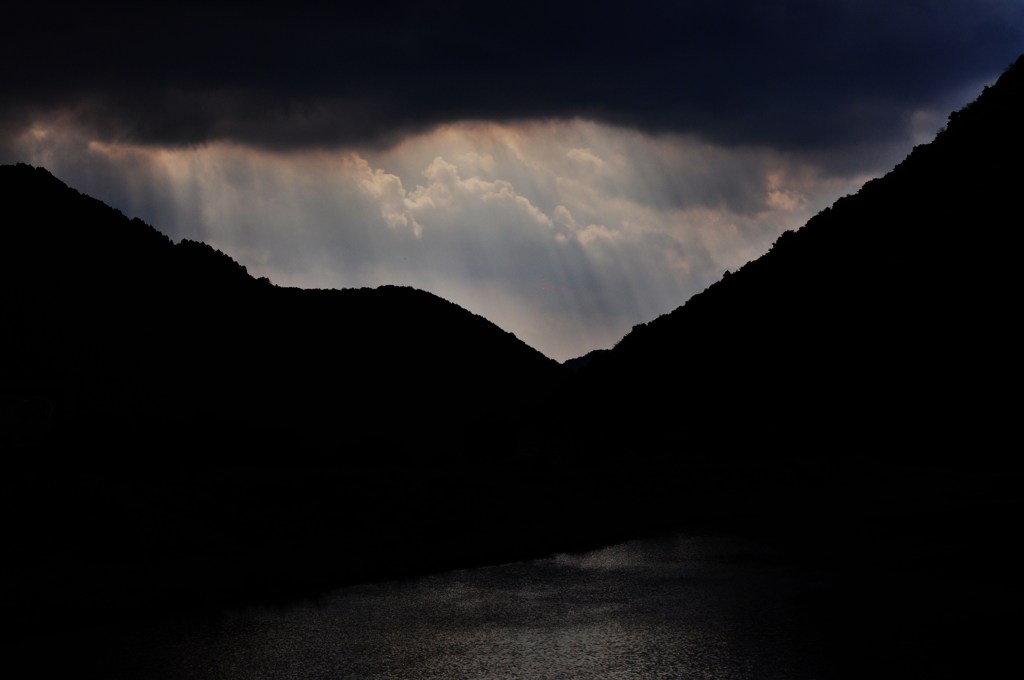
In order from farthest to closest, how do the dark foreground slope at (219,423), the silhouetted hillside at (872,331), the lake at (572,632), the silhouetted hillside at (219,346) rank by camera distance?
the silhouetted hillside at (219,346), the silhouetted hillside at (872,331), the dark foreground slope at (219,423), the lake at (572,632)

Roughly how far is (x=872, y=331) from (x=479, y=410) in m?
36.8

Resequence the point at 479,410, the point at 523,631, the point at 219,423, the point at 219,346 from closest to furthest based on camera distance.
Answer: the point at 523,631, the point at 219,423, the point at 219,346, the point at 479,410

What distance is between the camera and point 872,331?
41.2 metres

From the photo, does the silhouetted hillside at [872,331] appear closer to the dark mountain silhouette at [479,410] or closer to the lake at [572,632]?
the dark mountain silhouette at [479,410]

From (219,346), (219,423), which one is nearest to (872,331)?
(219,423)

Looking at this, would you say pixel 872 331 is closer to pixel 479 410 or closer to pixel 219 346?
pixel 479 410

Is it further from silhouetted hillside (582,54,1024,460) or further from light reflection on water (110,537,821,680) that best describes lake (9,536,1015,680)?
silhouetted hillside (582,54,1024,460)

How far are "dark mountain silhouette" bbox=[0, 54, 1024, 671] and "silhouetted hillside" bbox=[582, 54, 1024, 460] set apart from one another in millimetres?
142

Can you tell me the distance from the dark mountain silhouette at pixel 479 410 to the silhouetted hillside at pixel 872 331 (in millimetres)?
142

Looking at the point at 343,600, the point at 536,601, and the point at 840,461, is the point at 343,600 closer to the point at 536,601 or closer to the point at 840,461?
the point at 536,601

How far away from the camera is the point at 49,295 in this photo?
5991cm

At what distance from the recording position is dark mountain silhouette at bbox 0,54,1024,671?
15.9 m

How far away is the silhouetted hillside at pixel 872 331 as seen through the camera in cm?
3656

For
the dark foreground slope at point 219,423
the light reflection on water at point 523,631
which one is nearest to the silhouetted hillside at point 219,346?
the dark foreground slope at point 219,423
